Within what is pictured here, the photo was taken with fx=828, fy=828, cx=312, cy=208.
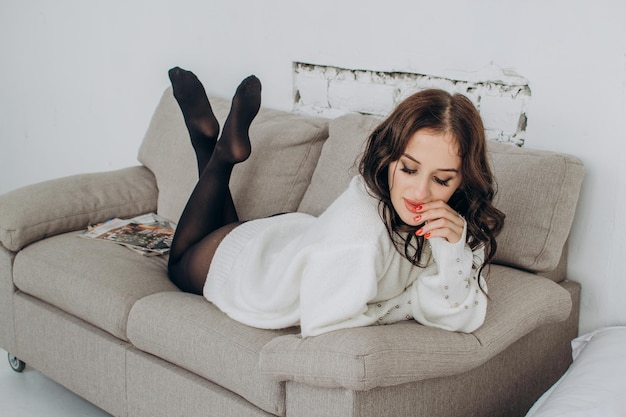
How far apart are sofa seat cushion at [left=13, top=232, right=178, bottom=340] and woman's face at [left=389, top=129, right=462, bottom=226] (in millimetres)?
900

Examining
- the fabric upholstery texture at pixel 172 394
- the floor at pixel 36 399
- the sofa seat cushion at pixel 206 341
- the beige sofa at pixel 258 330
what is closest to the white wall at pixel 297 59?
the beige sofa at pixel 258 330

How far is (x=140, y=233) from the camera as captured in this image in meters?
2.84

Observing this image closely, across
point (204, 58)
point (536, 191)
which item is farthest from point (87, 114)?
point (536, 191)

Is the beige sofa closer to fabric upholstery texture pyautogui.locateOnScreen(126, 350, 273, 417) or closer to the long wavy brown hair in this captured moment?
fabric upholstery texture pyautogui.locateOnScreen(126, 350, 273, 417)

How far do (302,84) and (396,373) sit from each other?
5.37 feet

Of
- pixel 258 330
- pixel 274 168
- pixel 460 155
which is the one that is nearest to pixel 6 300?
pixel 274 168

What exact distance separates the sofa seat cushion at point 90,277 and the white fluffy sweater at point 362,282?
0.41 meters

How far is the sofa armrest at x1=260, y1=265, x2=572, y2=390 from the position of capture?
1681 millimetres

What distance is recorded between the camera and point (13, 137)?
4.73 meters

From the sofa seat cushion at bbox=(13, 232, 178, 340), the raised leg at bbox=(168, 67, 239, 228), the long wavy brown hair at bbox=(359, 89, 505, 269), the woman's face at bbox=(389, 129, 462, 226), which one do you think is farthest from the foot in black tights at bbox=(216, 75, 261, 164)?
the woman's face at bbox=(389, 129, 462, 226)

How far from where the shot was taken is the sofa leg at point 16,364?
2.88 meters

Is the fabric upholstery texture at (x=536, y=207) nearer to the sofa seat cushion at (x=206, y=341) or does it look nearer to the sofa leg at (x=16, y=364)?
the sofa seat cushion at (x=206, y=341)

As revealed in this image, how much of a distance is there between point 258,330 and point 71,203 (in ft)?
3.61

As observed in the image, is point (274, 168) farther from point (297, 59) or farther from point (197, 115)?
→ point (297, 59)
